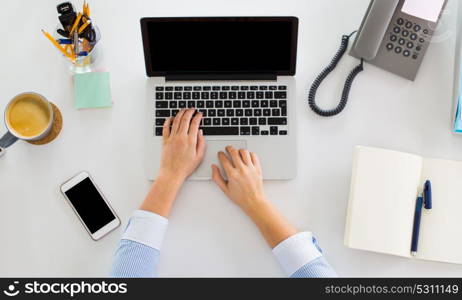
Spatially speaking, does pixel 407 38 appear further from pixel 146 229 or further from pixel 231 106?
pixel 146 229

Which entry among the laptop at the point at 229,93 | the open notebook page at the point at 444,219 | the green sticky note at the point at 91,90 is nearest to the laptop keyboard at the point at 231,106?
the laptop at the point at 229,93

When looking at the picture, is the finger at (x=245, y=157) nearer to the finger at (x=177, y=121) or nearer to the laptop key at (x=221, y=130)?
the laptop key at (x=221, y=130)

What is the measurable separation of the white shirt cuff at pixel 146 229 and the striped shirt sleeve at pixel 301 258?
260mm

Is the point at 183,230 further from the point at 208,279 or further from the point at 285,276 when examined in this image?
the point at 285,276

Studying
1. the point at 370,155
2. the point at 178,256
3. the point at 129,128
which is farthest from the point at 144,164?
the point at 370,155

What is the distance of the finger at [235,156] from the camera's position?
97cm

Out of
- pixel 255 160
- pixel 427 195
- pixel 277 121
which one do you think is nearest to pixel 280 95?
pixel 277 121

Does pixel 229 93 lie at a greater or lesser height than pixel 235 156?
greater

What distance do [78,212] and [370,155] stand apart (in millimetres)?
681

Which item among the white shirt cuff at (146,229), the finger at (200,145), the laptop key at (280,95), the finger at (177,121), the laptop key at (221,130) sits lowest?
the white shirt cuff at (146,229)

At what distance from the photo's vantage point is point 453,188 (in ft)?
3.14

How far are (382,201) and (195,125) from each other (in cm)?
46

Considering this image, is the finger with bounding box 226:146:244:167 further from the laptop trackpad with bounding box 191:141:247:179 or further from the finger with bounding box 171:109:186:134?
the finger with bounding box 171:109:186:134

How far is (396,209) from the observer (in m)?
0.93
